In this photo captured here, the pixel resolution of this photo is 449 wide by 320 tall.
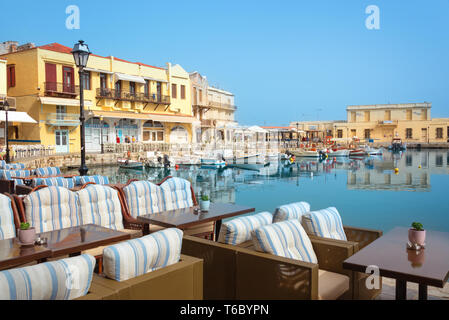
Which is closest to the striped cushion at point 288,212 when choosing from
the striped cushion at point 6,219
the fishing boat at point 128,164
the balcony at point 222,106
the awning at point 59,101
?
the striped cushion at point 6,219

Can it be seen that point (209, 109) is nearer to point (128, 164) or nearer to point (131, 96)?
point (131, 96)

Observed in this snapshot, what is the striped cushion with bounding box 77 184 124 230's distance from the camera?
4.70 m

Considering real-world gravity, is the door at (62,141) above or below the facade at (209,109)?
below

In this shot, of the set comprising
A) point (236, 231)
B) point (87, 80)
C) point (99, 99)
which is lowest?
point (236, 231)

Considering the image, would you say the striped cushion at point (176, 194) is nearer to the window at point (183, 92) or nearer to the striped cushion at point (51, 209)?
the striped cushion at point (51, 209)

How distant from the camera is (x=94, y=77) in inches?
1128

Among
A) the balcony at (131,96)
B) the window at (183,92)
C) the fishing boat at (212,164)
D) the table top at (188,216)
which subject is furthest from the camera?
the window at (183,92)

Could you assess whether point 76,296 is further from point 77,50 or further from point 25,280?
point 77,50

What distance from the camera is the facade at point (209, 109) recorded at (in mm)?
40406

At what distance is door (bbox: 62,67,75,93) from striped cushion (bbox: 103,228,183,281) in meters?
26.5

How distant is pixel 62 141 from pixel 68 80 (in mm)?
4312

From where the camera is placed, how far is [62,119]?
1024 inches

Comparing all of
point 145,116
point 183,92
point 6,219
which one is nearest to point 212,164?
point 145,116

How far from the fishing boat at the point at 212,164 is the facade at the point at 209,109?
7.37m
